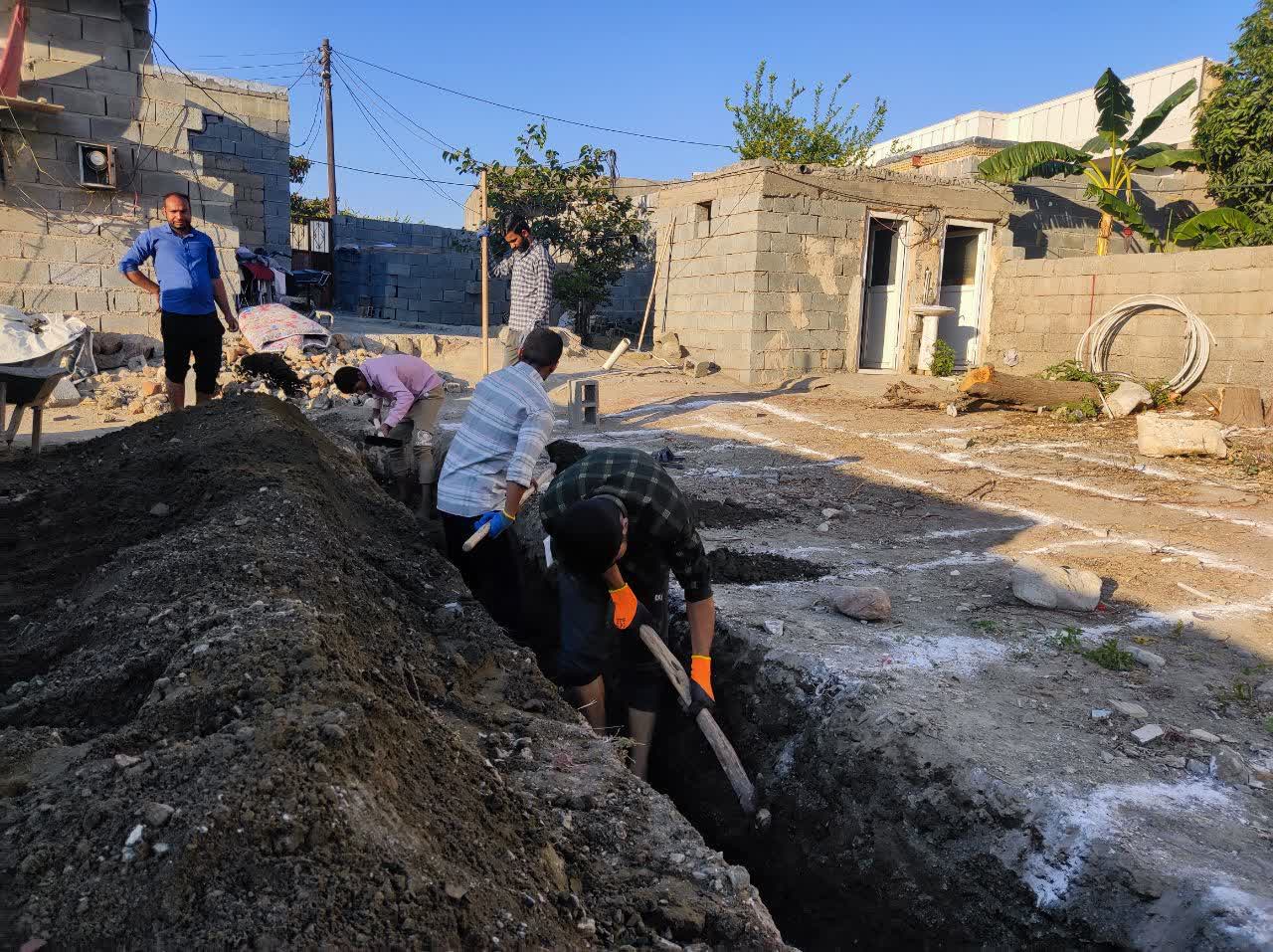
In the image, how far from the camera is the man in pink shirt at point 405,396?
535 cm

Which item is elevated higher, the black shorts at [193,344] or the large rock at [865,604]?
the black shorts at [193,344]

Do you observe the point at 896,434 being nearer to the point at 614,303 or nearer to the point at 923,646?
the point at 923,646

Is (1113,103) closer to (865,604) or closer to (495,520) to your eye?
(865,604)

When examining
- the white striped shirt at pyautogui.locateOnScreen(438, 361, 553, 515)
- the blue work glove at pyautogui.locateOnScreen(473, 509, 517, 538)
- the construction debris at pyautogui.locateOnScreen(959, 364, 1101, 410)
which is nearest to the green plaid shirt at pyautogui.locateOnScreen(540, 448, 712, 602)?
the white striped shirt at pyautogui.locateOnScreen(438, 361, 553, 515)

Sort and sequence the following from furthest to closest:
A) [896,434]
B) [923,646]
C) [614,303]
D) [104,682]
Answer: [614,303], [896,434], [923,646], [104,682]

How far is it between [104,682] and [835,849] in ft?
7.32

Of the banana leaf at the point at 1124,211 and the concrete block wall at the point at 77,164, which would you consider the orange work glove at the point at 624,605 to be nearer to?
the concrete block wall at the point at 77,164

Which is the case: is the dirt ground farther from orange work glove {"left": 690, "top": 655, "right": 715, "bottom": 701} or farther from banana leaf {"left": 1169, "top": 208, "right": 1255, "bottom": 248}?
banana leaf {"left": 1169, "top": 208, "right": 1255, "bottom": 248}

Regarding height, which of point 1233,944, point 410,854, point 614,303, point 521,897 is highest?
point 614,303

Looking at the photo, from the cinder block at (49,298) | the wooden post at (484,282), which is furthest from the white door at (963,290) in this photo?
the cinder block at (49,298)

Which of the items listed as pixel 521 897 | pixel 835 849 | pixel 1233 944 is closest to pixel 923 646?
pixel 835 849

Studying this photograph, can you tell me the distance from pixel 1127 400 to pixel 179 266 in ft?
27.9

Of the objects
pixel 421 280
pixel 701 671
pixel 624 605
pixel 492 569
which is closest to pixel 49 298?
pixel 492 569

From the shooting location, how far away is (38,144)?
8859mm
